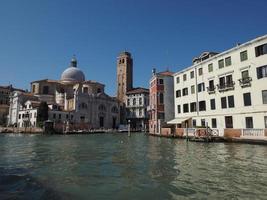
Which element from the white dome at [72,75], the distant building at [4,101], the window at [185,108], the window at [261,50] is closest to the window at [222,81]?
the window at [261,50]

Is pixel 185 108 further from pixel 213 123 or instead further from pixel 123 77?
pixel 123 77

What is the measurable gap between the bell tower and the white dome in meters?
13.3

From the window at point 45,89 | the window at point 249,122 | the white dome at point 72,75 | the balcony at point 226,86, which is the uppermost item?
the white dome at point 72,75

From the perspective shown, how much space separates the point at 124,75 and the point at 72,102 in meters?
24.7

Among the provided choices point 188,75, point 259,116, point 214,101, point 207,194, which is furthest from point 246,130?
point 207,194

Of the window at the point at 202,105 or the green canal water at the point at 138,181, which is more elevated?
the window at the point at 202,105

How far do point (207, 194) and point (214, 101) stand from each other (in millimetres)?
21593

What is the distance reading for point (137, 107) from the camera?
7931 cm

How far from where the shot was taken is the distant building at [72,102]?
62.5 m

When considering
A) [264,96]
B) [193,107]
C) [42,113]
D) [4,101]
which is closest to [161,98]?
[193,107]

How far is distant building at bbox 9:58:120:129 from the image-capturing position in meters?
Answer: 62.5

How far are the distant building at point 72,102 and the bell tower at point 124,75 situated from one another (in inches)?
309

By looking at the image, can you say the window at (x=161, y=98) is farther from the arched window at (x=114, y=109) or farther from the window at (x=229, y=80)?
the arched window at (x=114, y=109)

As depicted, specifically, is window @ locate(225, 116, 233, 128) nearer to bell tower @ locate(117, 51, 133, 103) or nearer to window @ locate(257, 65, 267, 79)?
window @ locate(257, 65, 267, 79)
